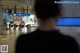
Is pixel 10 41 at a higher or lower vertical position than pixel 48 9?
lower

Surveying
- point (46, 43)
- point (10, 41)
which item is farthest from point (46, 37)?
point (10, 41)

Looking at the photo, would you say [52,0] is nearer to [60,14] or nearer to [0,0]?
[60,14]

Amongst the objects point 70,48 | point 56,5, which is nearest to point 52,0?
point 56,5

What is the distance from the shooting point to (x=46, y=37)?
0.70 m

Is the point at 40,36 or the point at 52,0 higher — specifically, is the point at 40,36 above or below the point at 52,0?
below

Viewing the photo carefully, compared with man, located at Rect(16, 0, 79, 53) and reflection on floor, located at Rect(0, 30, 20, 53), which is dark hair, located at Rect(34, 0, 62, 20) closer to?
man, located at Rect(16, 0, 79, 53)

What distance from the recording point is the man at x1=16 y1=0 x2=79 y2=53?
0.69m

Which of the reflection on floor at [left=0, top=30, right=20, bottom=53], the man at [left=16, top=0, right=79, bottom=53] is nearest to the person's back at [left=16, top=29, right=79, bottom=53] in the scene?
the man at [left=16, top=0, right=79, bottom=53]

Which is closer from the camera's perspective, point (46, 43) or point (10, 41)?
point (46, 43)

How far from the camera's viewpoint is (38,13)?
71 cm

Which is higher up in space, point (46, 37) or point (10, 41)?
point (46, 37)

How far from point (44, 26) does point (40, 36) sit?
0.03m

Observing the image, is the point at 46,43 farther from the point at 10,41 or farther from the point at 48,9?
the point at 10,41

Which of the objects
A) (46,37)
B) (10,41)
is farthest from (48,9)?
(10,41)
